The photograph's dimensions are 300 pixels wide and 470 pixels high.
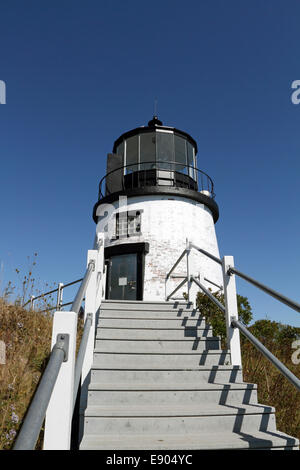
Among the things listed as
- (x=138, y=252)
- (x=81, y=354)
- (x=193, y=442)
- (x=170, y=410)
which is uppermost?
(x=138, y=252)

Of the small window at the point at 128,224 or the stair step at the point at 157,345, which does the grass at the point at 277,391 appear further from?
the small window at the point at 128,224

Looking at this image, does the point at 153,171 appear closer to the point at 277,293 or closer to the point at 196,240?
the point at 196,240

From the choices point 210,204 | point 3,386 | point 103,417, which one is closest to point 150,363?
point 103,417

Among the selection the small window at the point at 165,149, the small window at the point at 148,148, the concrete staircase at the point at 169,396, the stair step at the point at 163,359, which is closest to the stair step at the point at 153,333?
the concrete staircase at the point at 169,396

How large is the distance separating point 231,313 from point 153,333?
1.19 metres

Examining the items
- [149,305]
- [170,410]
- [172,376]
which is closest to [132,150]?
[149,305]

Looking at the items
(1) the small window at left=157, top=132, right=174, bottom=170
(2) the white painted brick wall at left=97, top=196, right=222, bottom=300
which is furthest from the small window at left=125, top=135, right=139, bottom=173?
(2) the white painted brick wall at left=97, top=196, right=222, bottom=300

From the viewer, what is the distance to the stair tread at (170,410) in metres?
2.70

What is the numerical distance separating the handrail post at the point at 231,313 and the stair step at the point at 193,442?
0.93 m

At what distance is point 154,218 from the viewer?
1077cm

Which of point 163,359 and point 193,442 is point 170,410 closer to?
point 193,442

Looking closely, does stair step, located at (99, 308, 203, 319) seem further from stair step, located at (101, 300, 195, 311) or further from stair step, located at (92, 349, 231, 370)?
stair step, located at (92, 349, 231, 370)
